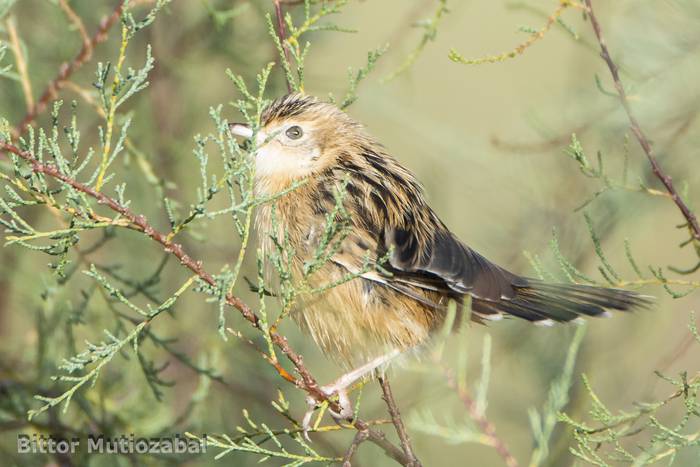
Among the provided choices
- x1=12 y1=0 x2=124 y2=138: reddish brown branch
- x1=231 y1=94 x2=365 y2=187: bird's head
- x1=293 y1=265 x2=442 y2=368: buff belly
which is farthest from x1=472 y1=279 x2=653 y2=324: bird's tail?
x1=12 y1=0 x2=124 y2=138: reddish brown branch

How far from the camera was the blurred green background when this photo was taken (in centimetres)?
483

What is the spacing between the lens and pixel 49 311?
4.61 metres

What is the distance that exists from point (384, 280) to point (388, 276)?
0.03 metres

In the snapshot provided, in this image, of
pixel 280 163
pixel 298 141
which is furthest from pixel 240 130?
pixel 298 141

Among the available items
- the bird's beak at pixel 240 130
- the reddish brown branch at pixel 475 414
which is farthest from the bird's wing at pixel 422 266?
the reddish brown branch at pixel 475 414

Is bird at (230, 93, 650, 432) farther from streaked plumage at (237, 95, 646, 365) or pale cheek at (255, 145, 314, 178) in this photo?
pale cheek at (255, 145, 314, 178)

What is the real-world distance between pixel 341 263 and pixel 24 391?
5.67ft

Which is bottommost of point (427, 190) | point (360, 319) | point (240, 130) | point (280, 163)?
point (360, 319)

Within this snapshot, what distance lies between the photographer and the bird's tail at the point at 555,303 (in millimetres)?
4316

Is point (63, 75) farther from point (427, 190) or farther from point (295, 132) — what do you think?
point (427, 190)

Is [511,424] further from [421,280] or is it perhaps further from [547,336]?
[421,280]

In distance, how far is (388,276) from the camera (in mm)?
4125

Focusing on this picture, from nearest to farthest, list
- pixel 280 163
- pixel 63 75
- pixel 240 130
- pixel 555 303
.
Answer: pixel 63 75, pixel 240 130, pixel 555 303, pixel 280 163

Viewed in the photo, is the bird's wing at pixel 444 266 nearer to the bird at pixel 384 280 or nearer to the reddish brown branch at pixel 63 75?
the bird at pixel 384 280
